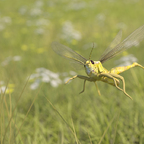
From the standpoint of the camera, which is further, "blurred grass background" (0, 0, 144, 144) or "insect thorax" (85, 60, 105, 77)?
"blurred grass background" (0, 0, 144, 144)

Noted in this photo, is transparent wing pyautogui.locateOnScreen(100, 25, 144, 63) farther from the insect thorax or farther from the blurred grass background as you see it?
the blurred grass background

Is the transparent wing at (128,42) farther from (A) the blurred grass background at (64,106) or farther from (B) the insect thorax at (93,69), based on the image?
(A) the blurred grass background at (64,106)

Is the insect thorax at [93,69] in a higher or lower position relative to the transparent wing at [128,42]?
lower

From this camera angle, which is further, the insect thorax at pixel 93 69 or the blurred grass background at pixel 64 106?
the blurred grass background at pixel 64 106

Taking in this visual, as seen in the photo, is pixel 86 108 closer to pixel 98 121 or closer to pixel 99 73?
pixel 98 121

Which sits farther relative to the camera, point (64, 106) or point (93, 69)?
point (64, 106)

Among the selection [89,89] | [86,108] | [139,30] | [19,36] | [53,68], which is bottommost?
[139,30]

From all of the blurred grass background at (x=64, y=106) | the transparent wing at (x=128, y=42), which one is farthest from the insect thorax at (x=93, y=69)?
the blurred grass background at (x=64, y=106)

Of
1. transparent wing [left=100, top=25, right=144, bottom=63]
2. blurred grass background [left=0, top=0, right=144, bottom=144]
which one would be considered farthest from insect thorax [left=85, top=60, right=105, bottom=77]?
blurred grass background [left=0, top=0, right=144, bottom=144]

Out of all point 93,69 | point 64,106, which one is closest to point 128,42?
point 93,69

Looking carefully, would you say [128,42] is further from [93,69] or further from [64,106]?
[64,106]

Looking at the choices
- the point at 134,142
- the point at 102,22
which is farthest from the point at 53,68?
the point at 102,22
